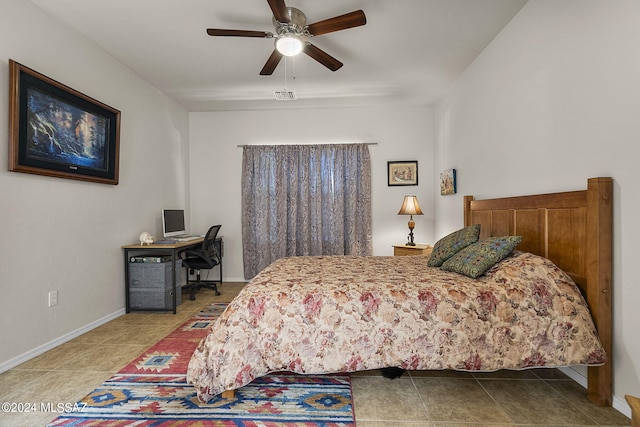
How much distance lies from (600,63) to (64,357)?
413 centimetres

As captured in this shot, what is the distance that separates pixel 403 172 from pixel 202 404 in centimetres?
395

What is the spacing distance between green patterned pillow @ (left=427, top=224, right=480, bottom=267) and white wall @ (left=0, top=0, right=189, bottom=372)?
3146 mm

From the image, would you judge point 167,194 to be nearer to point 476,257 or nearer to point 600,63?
point 476,257

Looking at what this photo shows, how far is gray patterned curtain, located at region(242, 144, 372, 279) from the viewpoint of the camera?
4.73 metres

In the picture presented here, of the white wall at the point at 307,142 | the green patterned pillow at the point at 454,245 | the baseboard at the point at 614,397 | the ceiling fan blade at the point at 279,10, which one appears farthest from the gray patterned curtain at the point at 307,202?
the baseboard at the point at 614,397

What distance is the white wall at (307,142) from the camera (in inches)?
187

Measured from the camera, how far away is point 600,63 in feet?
5.83

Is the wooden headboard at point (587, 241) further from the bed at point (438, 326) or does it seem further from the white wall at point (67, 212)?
the white wall at point (67, 212)

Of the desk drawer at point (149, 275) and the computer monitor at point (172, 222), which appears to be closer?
the desk drawer at point (149, 275)

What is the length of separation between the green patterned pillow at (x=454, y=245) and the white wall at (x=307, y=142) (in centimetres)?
213

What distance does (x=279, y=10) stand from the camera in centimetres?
210

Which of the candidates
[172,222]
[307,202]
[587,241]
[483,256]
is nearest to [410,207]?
[307,202]

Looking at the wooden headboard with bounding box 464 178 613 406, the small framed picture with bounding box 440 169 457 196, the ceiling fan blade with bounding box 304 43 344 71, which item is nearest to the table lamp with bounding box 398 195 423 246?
the small framed picture with bounding box 440 169 457 196

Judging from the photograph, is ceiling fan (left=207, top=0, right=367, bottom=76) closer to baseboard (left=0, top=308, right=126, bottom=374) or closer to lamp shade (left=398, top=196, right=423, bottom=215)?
lamp shade (left=398, top=196, right=423, bottom=215)
